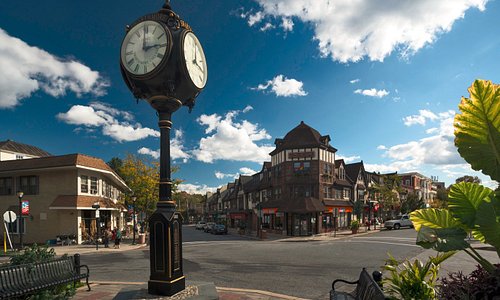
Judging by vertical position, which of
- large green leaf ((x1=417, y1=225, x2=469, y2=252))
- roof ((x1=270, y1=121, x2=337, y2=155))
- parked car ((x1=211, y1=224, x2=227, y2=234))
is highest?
roof ((x1=270, y1=121, x2=337, y2=155))

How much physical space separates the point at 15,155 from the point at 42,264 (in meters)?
46.8

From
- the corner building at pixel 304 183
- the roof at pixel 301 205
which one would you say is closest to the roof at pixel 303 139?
the corner building at pixel 304 183

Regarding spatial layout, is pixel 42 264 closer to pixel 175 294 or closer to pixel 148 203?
pixel 175 294

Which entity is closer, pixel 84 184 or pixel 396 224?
pixel 84 184

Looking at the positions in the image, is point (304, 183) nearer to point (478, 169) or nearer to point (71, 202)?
point (71, 202)

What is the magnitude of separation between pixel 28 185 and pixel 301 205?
2740cm

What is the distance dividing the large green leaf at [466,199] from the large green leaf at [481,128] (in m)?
0.15

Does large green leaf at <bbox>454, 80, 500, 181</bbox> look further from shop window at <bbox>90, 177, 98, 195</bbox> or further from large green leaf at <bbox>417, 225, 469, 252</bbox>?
shop window at <bbox>90, 177, 98, 195</bbox>

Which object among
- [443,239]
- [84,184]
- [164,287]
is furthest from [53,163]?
[443,239]

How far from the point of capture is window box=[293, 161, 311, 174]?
37.8 metres

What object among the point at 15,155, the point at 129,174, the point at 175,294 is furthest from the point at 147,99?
the point at 15,155

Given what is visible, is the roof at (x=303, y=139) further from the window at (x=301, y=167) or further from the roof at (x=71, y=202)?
the roof at (x=71, y=202)

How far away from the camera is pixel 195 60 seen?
762cm

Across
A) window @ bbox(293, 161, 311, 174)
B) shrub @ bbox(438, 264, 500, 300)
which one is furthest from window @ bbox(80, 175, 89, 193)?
shrub @ bbox(438, 264, 500, 300)
